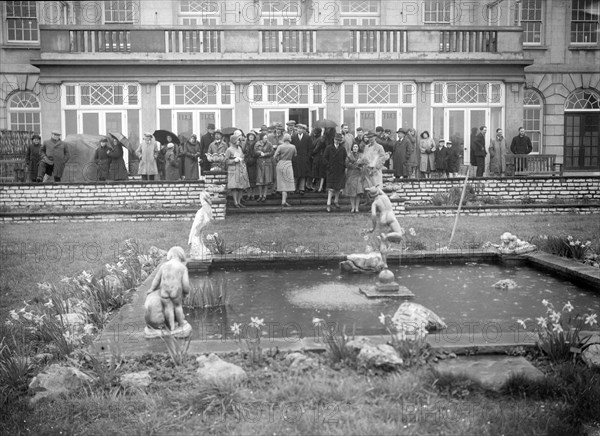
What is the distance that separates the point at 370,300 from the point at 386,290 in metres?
0.34

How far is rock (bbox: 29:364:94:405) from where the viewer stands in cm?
638

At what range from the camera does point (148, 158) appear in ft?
80.2

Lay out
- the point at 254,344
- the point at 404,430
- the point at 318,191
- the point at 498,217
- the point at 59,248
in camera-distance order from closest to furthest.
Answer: the point at 404,430
the point at 254,344
the point at 59,248
the point at 498,217
the point at 318,191

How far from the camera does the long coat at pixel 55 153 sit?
2436 cm

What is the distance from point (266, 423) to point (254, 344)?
3.80 ft

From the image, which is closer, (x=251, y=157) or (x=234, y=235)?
(x=234, y=235)

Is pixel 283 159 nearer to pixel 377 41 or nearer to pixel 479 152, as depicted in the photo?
pixel 479 152

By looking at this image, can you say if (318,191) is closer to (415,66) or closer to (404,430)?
(415,66)

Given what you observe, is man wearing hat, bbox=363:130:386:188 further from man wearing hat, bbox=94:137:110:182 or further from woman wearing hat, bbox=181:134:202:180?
man wearing hat, bbox=94:137:110:182

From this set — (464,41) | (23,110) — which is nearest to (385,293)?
(464,41)

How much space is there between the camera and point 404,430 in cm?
566

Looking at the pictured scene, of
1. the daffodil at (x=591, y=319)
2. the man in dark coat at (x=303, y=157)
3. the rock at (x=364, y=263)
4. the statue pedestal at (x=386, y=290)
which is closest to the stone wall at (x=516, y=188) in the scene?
the man in dark coat at (x=303, y=157)

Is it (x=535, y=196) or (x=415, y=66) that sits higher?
(x=415, y=66)

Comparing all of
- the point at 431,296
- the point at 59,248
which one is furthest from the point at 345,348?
the point at 59,248
